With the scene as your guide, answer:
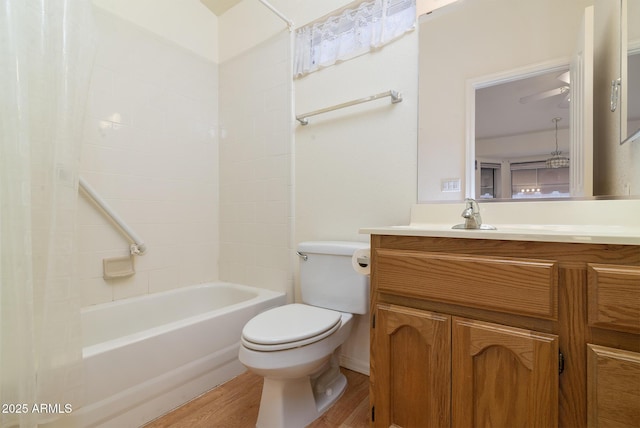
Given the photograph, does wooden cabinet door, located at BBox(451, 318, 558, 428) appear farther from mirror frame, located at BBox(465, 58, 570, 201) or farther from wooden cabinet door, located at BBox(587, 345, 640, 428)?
mirror frame, located at BBox(465, 58, 570, 201)

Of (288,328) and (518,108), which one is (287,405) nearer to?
(288,328)

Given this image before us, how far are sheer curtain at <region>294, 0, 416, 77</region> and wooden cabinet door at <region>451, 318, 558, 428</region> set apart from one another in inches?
55.6

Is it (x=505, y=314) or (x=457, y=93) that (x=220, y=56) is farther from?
(x=505, y=314)

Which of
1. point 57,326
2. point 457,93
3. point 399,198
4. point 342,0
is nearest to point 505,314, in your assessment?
point 399,198

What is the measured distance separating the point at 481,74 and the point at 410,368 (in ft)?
4.14

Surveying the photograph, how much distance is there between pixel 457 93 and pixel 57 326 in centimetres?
180

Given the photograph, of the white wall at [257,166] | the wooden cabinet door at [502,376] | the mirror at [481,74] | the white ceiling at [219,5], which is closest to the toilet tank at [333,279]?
the white wall at [257,166]

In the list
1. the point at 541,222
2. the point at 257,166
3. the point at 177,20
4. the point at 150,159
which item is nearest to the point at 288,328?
the point at 541,222

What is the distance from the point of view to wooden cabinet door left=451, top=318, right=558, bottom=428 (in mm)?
739

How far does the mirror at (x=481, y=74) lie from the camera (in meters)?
1.13

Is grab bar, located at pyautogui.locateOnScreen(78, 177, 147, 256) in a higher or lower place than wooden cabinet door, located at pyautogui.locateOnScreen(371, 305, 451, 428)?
higher

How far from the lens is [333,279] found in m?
1.49

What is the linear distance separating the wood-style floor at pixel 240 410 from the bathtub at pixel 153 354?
0.19 feet

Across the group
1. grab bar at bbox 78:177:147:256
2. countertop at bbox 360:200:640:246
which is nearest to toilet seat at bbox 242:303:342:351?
countertop at bbox 360:200:640:246
